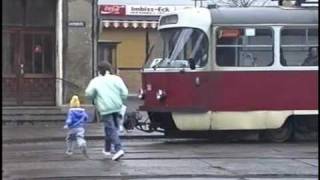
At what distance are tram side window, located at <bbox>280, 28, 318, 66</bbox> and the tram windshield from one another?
5.63ft

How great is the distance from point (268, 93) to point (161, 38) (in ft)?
8.93

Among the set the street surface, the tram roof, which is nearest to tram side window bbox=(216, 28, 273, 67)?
the tram roof

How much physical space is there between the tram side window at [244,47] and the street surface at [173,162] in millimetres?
1760

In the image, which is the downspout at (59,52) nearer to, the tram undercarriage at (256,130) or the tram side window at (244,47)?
the tram undercarriage at (256,130)

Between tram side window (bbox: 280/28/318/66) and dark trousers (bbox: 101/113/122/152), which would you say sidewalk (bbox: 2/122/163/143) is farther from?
dark trousers (bbox: 101/113/122/152)

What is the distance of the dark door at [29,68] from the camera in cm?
2461

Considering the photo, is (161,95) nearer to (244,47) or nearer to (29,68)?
(244,47)

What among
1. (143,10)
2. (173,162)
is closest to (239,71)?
(173,162)

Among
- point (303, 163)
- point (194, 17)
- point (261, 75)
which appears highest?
point (194, 17)

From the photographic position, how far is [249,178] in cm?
1105

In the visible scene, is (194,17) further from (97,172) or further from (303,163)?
(97,172)

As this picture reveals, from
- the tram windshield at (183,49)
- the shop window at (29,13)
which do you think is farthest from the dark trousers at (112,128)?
the shop window at (29,13)

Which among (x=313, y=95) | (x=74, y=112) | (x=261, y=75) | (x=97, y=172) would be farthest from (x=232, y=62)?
(x=97, y=172)

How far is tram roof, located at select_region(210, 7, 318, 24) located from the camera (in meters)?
17.4
